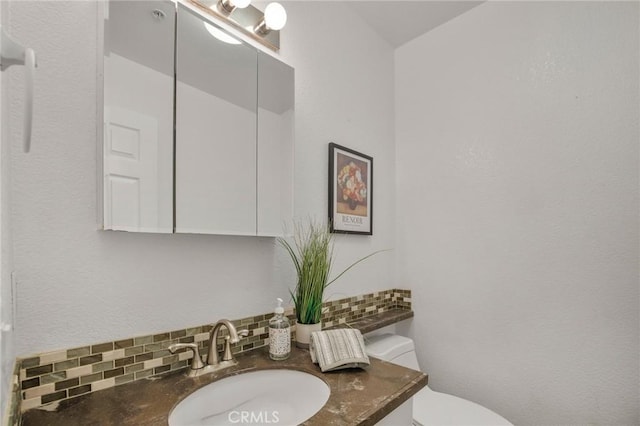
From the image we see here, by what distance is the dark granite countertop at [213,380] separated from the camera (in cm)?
72

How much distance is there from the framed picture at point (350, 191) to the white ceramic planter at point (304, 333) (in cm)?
49

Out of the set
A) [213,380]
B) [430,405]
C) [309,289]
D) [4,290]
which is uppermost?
[4,290]

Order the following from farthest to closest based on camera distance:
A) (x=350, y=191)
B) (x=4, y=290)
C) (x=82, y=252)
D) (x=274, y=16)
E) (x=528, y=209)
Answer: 1. (x=350, y=191)
2. (x=528, y=209)
3. (x=274, y=16)
4. (x=82, y=252)
5. (x=4, y=290)

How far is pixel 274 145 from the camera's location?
127cm

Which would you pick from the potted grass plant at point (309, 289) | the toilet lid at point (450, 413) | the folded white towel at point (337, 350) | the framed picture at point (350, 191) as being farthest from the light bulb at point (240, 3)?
the toilet lid at point (450, 413)

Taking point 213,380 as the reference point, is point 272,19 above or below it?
above

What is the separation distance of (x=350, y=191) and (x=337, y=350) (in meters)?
0.84

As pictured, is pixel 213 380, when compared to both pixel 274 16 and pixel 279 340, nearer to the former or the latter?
pixel 279 340

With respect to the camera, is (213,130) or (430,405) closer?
(213,130)

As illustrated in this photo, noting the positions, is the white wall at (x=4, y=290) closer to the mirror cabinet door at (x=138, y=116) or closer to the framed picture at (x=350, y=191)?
the mirror cabinet door at (x=138, y=116)

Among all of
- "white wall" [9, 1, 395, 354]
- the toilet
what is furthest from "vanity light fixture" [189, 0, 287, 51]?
the toilet

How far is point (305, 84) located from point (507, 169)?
106 cm

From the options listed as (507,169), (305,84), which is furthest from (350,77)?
(507,169)

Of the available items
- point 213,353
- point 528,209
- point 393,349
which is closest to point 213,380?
point 213,353
